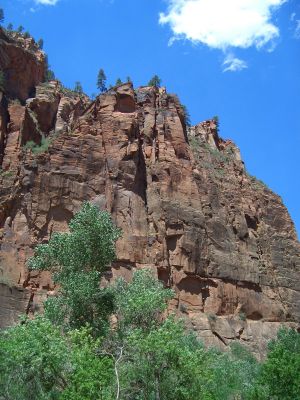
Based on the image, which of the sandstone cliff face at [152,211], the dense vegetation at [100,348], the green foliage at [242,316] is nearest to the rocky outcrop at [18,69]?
the sandstone cliff face at [152,211]

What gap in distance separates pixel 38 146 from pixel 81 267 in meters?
34.8

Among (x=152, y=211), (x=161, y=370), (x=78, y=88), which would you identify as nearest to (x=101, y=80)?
(x=78, y=88)

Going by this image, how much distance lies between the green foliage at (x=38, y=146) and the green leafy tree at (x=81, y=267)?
29.8 metres

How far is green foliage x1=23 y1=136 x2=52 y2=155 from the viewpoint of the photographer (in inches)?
2435

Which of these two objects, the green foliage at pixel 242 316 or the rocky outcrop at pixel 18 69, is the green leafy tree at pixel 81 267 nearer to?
the green foliage at pixel 242 316

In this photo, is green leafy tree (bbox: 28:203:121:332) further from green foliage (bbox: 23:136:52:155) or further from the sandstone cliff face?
green foliage (bbox: 23:136:52:155)

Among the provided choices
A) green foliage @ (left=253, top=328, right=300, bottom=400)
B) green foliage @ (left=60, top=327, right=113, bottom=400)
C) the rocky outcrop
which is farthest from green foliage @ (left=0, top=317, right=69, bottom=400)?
the rocky outcrop

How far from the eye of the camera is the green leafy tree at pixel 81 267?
30672mm

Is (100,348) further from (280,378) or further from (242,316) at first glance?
(242,316)

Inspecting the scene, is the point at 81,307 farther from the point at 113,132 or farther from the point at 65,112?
the point at 65,112

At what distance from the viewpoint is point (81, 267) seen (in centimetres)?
3225

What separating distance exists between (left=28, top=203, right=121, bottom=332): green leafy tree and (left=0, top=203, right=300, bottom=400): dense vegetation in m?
0.06

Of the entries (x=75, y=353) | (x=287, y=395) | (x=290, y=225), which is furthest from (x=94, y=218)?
(x=290, y=225)

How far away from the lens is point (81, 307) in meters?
30.8
